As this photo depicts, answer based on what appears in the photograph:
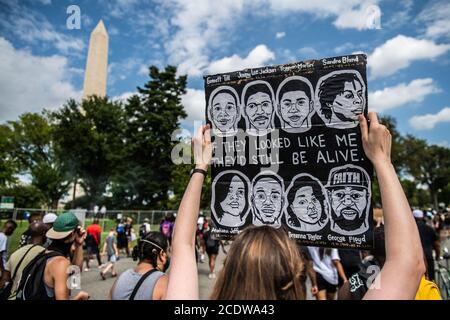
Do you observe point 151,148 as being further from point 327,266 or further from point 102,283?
point 327,266

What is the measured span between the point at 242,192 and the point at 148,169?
124ft

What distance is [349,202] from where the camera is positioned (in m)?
2.13

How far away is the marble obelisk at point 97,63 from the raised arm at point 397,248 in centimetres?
4579

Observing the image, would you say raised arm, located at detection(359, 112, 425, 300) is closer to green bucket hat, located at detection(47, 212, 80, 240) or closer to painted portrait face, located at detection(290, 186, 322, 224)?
painted portrait face, located at detection(290, 186, 322, 224)

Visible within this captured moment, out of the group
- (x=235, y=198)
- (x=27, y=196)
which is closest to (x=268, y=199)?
(x=235, y=198)

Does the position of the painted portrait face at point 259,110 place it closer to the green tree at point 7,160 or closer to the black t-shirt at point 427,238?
the black t-shirt at point 427,238

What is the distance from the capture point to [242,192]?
2.43m

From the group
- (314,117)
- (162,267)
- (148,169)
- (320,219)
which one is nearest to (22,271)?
(162,267)

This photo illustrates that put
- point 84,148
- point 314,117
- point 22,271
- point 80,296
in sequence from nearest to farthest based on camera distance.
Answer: point 314,117 → point 80,296 → point 22,271 → point 84,148

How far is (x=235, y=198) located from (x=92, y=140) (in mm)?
39538

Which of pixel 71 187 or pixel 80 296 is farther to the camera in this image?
pixel 71 187

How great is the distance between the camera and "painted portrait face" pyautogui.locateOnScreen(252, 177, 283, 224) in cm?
231

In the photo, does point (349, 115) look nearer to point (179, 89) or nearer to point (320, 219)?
point (320, 219)
